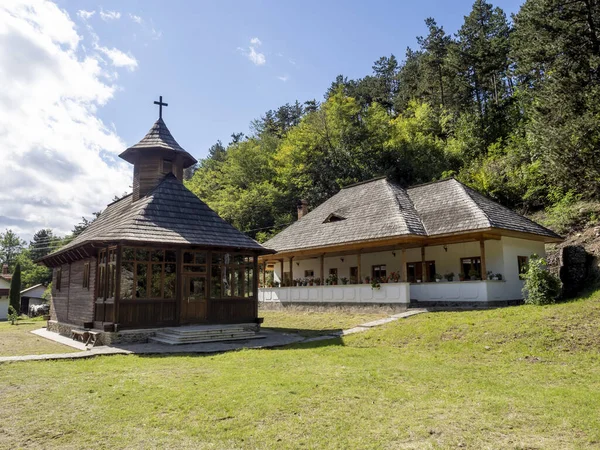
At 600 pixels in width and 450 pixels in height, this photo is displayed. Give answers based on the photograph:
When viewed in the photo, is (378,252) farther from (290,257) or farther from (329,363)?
(329,363)

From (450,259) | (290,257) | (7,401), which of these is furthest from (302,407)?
(290,257)

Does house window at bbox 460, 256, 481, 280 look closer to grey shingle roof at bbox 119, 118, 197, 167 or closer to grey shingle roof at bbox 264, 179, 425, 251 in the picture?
grey shingle roof at bbox 264, 179, 425, 251

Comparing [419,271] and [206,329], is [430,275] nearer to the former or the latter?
[419,271]

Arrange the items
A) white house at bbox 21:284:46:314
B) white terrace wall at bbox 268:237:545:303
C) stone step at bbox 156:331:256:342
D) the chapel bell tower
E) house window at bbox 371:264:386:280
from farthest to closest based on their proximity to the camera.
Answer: white house at bbox 21:284:46:314 < house window at bbox 371:264:386:280 < white terrace wall at bbox 268:237:545:303 < the chapel bell tower < stone step at bbox 156:331:256:342

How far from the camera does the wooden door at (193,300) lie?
48.0 feet

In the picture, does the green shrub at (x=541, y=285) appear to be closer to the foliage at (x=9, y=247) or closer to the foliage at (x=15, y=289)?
the foliage at (x=15, y=289)

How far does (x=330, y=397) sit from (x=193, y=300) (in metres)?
9.16

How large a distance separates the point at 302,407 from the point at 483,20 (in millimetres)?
50014

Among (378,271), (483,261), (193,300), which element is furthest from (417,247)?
(193,300)

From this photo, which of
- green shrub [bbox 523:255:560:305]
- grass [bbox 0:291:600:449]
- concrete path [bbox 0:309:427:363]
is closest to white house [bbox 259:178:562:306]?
green shrub [bbox 523:255:560:305]

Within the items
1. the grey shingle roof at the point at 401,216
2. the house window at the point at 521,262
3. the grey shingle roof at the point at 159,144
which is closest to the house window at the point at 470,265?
the house window at the point at 521,262

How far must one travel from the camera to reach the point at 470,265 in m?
19.7

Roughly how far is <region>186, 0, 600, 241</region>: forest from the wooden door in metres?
16.9

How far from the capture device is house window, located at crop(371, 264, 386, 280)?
23062 millimetres
